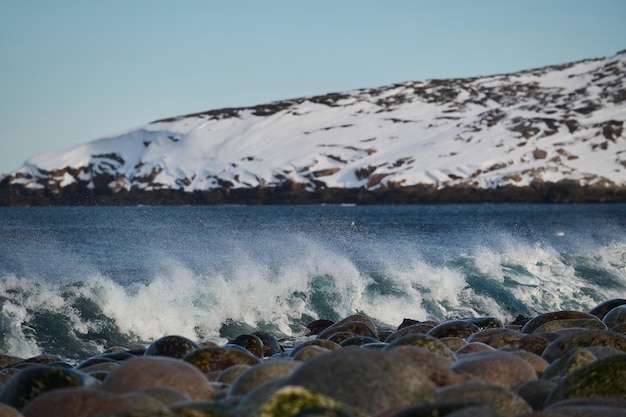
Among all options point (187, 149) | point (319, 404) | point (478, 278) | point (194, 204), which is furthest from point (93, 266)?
point (187, 149)

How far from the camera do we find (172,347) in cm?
984

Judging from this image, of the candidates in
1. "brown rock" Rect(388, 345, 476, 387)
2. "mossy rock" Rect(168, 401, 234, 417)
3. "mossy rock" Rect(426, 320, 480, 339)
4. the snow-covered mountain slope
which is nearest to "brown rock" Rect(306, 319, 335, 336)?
"mossy rock" Rect(426, 320, 480, 339)

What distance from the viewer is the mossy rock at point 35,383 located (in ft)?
20.7

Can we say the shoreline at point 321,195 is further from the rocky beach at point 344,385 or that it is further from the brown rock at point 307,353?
the rocky beach at point 344,385

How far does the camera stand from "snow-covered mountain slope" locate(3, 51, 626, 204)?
6161 inches

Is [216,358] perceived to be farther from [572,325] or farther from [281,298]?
[281,298]

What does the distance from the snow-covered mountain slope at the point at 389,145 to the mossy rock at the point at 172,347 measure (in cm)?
14269

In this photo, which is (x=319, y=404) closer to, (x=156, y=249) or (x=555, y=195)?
(x=156, y=249)

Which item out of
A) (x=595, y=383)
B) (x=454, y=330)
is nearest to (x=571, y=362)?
(x=595, y=383)

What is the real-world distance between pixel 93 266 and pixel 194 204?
13486 cm

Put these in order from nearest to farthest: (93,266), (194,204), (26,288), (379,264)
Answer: (26,288)
(379,264)
(93,266)
(194,204)

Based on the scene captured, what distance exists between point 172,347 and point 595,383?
5.15m

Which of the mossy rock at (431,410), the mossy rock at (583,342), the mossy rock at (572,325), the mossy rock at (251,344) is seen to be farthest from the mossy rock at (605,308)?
the mossy rock at (431,410)

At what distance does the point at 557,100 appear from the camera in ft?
589
